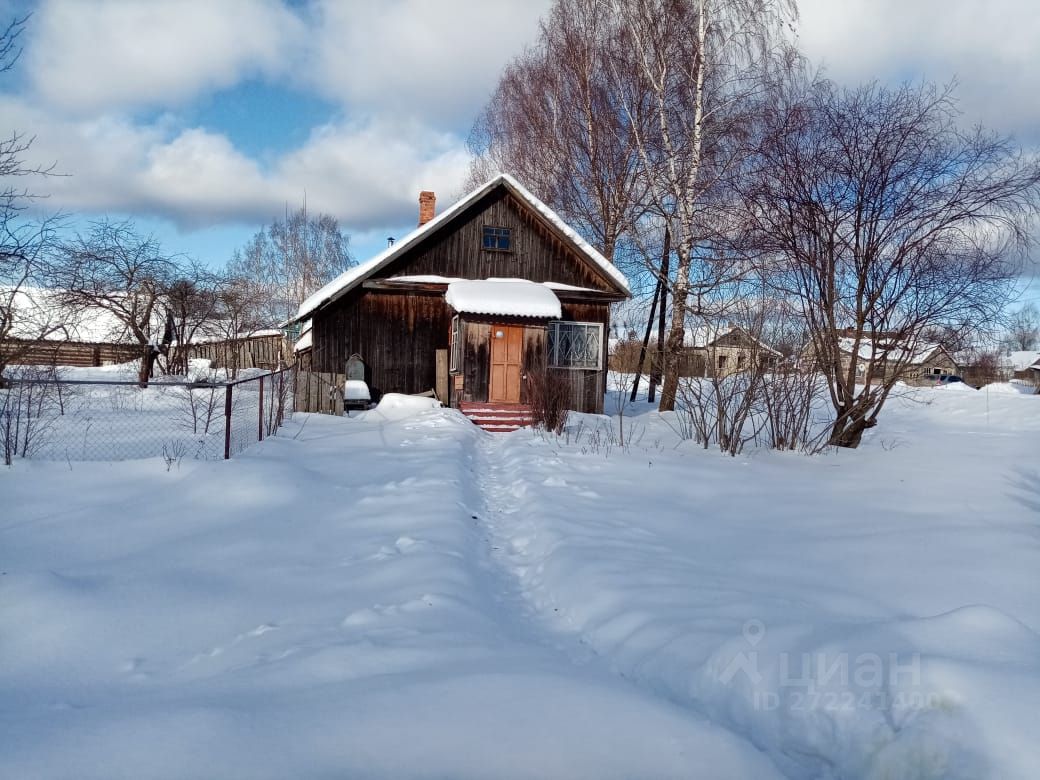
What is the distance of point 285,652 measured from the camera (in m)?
3.23

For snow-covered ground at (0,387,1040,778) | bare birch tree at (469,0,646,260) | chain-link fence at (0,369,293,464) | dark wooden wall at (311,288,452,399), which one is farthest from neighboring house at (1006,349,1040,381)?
chain-link fence at (0,369,293,464)

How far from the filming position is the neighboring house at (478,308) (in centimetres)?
1390

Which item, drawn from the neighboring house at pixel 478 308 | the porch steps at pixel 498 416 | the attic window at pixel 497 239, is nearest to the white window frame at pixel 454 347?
the neighboring house at pixel 478 308

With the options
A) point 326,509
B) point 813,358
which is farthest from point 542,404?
point 326,509

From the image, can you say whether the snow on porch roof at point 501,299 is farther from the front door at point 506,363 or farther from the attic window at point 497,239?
the attic window at point 497,239

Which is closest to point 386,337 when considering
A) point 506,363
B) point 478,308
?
point 478,308

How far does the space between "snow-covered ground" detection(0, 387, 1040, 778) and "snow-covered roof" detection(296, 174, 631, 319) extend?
7383 millimetres

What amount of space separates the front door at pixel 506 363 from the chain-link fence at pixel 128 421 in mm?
4562

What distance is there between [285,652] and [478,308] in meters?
10.6

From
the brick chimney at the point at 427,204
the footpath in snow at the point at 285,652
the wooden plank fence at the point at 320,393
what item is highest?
the brick chimney at the point at 427,204

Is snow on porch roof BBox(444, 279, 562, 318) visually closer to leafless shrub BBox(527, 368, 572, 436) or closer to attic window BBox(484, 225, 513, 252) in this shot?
attic window BBox(484, 225, 513, 252)

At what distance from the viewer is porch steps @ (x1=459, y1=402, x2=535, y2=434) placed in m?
13.1

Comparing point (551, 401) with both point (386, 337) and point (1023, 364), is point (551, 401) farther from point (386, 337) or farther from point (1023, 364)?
point (1023, 364)

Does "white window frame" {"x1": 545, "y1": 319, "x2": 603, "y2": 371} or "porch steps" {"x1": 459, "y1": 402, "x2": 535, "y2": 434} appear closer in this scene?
"porch steps" {"x1": 459, "y1": 402, "x2": 535, "y2": 434}
